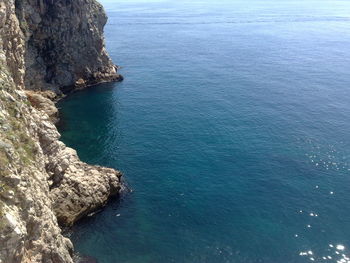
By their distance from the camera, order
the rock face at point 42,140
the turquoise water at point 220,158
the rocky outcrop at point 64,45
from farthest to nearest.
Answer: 1. the rocky outcrop at point 64,45
2. the turquoise water at point 220,158
3. the rock face at point 42,140

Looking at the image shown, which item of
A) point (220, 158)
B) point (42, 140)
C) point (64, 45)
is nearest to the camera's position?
point (42, 140)

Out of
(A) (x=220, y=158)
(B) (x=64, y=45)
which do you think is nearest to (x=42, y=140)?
(A) (x=220, y=158)

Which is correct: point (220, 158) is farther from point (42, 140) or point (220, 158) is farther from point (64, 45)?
point (64, 45)

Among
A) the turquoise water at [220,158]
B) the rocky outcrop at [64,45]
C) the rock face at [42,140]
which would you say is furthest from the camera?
the rocky outcrop at [64,45]

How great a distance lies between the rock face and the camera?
41938mm

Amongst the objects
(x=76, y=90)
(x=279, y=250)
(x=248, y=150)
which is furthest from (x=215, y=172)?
(x=76, y=90)

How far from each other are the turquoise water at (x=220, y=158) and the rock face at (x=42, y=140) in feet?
18.5

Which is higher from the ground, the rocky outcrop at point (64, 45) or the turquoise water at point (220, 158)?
the rocky outcrop at point (64, 45)

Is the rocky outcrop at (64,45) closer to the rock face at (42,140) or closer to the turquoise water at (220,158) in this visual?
the rock face at (42,140)

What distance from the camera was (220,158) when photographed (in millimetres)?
84875

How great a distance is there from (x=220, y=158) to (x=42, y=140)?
3894cm

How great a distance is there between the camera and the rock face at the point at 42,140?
41938 millimetres

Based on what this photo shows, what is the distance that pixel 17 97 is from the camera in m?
52.8

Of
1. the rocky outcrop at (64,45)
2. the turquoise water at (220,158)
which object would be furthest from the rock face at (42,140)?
the turquoise water at (220,158)
